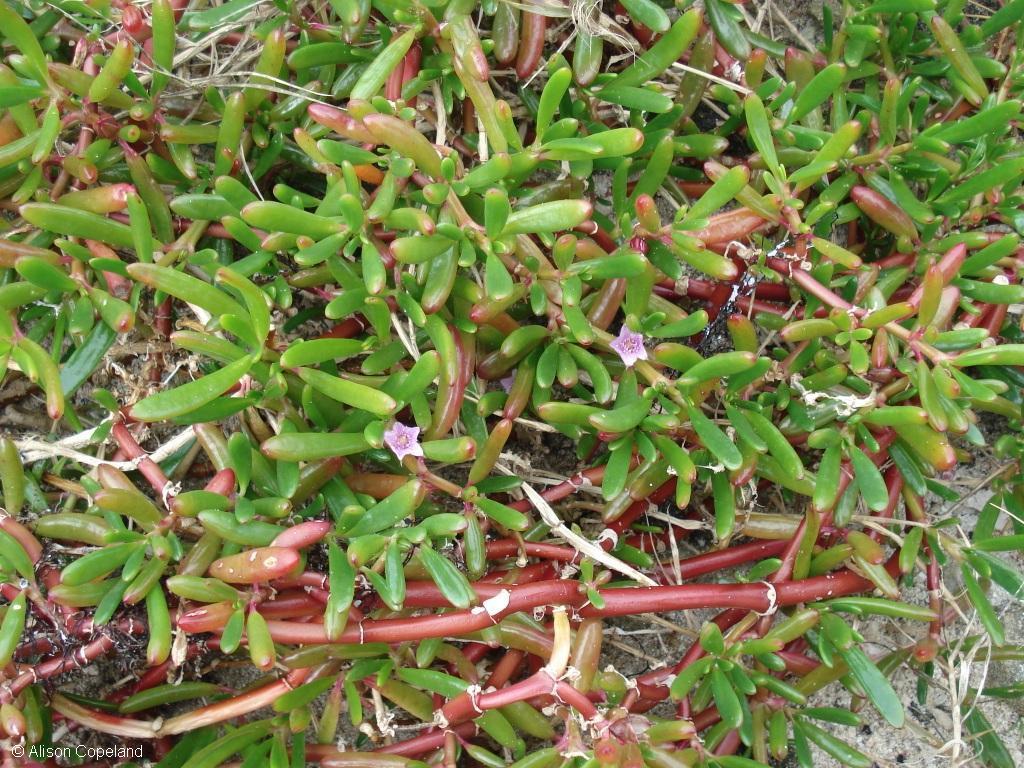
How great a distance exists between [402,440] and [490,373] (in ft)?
0.90

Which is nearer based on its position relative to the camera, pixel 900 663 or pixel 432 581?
pixel 432 581

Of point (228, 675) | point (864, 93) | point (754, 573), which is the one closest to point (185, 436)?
point (228, 675)

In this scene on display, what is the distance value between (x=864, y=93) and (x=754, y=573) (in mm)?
1252

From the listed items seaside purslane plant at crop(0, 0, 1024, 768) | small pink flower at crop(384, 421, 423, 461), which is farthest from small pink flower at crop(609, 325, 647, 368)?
small pink flower at crop(384, 421, 423, 461)

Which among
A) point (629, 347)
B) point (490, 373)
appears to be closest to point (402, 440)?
point (490, 373)

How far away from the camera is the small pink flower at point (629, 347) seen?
6.04ft

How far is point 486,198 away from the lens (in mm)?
1552

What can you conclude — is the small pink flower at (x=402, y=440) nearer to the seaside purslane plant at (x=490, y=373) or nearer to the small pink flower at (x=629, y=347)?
the seaside purslane plant at (x=490, y=373)

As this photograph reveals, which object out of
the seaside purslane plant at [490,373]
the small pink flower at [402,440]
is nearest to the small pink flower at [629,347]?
the seaside purslane plant at [490,373]

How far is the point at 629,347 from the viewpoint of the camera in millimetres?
1850

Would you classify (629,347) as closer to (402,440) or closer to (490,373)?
(490,373)

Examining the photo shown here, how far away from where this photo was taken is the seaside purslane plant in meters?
1.68

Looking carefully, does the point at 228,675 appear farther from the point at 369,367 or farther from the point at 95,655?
the point at 369,367

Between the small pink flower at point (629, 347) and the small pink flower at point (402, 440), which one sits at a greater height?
the small pink flower at point (629, 347)
